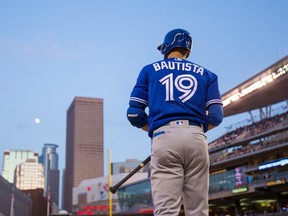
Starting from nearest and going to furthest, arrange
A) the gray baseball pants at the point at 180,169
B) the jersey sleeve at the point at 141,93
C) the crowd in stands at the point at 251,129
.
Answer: the gray baseball pants at the point at 180,169
the jersey sleeve at the point at 141,93
the crowd in stands at the point at 251,129

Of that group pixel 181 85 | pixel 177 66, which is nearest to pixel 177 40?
pixel 177 66

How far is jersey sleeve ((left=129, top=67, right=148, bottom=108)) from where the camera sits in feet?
11.4

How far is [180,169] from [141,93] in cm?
76

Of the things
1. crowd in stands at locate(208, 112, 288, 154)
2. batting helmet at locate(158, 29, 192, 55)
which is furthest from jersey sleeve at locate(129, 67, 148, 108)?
crowd in stands at locate(208, 112, 288, 154)

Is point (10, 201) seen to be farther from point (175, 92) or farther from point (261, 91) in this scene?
point (175, 92)

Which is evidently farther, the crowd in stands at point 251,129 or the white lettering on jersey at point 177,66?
the crowd in stands at point 251,129

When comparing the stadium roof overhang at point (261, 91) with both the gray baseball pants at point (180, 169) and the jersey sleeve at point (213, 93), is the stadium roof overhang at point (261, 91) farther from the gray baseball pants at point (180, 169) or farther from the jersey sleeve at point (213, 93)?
the gray baseball pants at point (180, 169)

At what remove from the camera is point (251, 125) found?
53.9 metres

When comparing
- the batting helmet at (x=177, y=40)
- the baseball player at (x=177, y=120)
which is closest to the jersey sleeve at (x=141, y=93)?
the baseball player at (x=177, y=120)

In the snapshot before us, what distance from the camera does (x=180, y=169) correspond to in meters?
3.10

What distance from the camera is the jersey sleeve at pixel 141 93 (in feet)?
11.4

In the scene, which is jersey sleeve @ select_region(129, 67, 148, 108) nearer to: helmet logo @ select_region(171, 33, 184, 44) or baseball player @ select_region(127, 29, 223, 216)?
baseball player @ select_region(127, 29, 223, 216)

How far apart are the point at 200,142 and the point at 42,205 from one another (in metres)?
126

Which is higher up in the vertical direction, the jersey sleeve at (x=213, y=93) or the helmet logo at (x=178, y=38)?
the helmet logo at (x=178, y=38)
